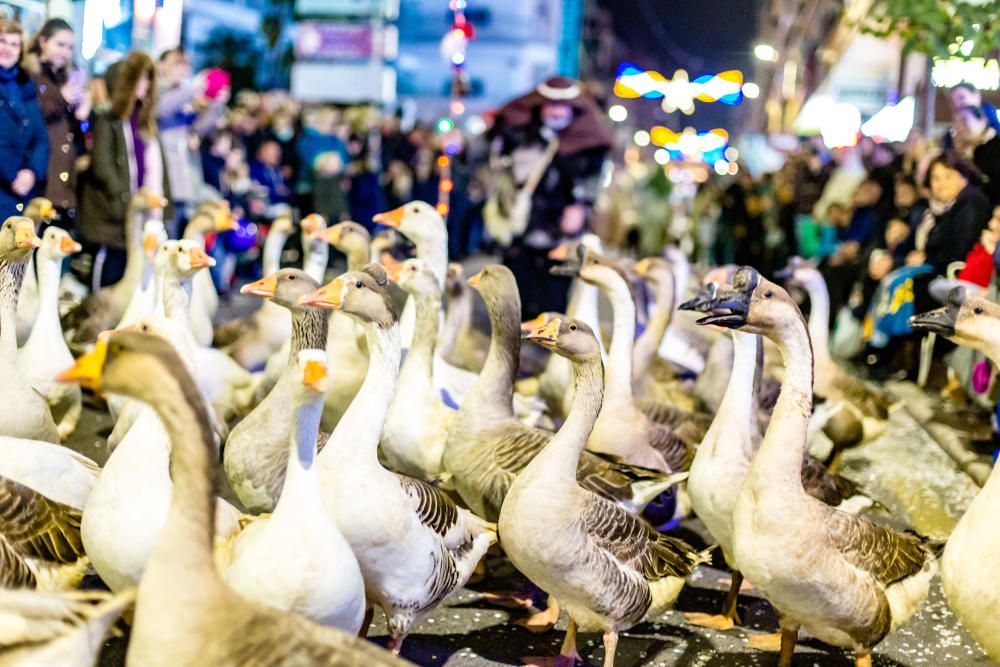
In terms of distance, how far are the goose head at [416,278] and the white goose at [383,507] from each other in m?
1.57

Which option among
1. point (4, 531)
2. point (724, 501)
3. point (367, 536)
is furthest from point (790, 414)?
point (4, 531)

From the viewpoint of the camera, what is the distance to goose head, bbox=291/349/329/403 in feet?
13.4

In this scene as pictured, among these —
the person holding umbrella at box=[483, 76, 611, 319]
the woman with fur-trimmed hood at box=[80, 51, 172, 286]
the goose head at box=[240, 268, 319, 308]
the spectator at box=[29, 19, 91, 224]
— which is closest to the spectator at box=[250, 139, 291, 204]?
the person holding umbrella at box=[483, 76, 611, 319]

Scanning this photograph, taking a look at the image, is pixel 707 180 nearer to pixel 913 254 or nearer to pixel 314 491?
pixel 913 254

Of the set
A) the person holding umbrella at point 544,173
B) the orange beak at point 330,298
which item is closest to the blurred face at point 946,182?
the person holding umbrella at point 544,173

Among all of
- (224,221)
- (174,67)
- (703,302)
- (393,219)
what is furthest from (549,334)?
(174,67)

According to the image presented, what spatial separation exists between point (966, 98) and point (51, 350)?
297 inches

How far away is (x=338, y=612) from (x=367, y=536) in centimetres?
64

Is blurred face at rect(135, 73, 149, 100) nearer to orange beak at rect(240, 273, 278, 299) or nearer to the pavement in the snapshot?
the pavement

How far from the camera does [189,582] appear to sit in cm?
308

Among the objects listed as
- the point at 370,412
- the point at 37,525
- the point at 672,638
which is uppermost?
the point at 370,412

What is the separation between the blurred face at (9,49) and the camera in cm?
757

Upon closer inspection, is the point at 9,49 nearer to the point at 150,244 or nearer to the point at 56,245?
the point at 56,245

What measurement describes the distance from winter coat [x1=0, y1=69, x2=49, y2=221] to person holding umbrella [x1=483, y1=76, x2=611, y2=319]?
4299mm
